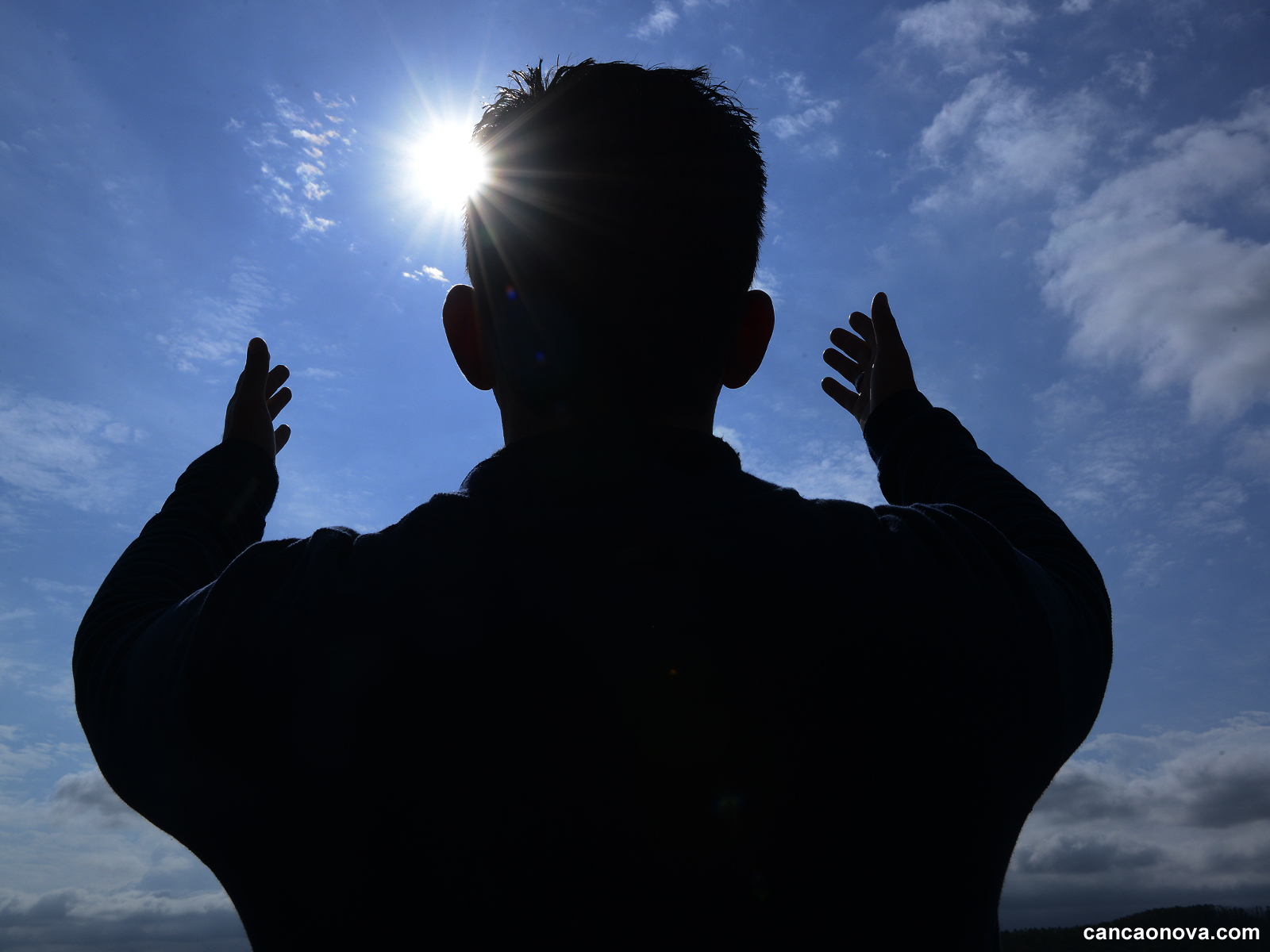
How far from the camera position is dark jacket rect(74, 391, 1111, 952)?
4.82ft

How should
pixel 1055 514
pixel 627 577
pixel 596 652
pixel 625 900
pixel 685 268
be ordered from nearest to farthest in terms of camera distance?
pixel 625 900, pixel 596 652, pixel 627 577, pixel 685 268, pixel 1055 514

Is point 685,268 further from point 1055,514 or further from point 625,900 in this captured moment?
point 625,900

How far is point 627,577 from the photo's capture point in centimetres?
165

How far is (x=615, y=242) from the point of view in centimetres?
234

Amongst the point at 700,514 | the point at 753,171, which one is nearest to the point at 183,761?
the point at 700,514

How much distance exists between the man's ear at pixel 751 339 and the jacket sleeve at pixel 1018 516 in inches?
29.2

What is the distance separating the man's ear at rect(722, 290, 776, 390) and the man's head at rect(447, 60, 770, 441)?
0.02 metres

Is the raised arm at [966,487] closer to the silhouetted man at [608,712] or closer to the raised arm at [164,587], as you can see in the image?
the silhouetted man at [608,712]

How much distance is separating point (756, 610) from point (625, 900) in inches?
24.2

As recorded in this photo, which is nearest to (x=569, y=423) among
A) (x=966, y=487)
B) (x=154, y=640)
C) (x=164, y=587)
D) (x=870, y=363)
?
(x=154, y=640)

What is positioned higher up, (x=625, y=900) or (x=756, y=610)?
(x=756, y=610)

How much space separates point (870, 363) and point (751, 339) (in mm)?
1324

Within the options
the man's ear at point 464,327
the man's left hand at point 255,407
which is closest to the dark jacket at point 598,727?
the man's ear at point 464,327

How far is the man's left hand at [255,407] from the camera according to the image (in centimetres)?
323
